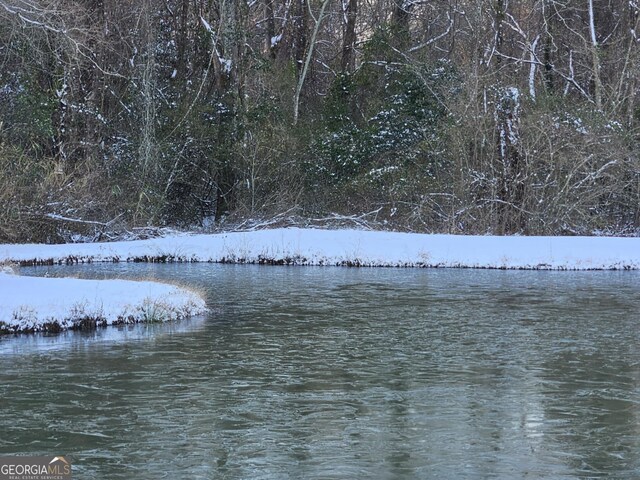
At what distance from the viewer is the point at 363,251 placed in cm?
3077

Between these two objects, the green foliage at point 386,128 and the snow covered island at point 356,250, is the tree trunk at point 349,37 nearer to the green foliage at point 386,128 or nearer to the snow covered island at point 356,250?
the green foliage at point 386,128

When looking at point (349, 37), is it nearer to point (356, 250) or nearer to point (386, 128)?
→ point (386, 128)

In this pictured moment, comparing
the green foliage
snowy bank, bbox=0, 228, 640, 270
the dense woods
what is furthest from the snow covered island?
the green foliage

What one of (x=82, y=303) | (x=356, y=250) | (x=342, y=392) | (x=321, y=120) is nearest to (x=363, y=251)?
(x=356, y=250)

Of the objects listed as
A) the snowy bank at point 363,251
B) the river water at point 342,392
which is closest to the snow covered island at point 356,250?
the snowy bank at point 363,251

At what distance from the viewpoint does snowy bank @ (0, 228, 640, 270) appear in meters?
29.8

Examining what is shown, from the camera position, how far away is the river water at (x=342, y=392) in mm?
9250

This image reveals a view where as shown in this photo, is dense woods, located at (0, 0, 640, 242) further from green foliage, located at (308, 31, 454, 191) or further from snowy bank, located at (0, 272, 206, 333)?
snowy bank, located at (0, 272, 206, 333)

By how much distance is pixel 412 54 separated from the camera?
42.4m

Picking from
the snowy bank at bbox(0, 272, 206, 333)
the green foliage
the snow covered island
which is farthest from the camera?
the green foliage

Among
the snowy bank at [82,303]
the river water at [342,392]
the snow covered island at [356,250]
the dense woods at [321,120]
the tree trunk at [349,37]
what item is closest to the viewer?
the river water at [342,392]

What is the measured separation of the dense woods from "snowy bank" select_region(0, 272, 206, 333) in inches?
541

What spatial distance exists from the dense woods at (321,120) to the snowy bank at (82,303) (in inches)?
541

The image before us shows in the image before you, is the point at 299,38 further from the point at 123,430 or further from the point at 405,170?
the point at 123,430
